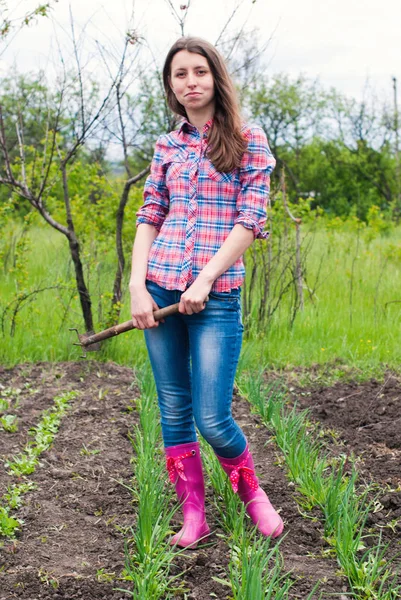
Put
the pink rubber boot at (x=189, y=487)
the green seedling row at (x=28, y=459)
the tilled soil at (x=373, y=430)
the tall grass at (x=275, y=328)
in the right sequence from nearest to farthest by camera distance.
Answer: the pink rubber boot at (x=189, y=487) < the green seedling row at (x=28, y=459) < the tilled soil at (x=373, y=430) < the tall grass at (x=275, y=328)

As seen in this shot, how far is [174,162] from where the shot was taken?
8.82 ft

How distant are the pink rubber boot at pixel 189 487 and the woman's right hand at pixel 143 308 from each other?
0.52 metres

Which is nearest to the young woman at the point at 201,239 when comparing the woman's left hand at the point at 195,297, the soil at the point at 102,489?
the woman's left hand at the point at 195,297

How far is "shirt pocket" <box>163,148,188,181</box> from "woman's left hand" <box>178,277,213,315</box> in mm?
426

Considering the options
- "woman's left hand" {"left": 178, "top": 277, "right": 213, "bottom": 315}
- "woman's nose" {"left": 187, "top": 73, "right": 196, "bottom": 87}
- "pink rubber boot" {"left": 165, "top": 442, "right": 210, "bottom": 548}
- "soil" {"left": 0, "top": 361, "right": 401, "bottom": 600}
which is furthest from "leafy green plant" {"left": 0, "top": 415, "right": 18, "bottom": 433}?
"woman's nose" {"left": 187, "top": 73, "right": 196, "bottom": 87}

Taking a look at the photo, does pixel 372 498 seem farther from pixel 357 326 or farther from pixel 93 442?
pixel 357 326

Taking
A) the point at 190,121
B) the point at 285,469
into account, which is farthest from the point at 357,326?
the point at 190,121

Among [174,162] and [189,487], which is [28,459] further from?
[174,162]

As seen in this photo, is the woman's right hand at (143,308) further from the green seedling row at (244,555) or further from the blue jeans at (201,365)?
the green seedling row at (244,555)

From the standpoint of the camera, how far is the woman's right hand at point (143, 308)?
257 centimetres

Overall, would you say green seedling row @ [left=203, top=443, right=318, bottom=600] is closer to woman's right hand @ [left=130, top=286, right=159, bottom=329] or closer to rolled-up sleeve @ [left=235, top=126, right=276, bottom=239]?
woman's right hand @ [left=130, top=286, right=159, bottom=329]

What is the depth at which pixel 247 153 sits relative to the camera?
8.50ft

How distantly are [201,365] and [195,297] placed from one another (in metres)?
0.25

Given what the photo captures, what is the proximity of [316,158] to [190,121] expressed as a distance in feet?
63.7
